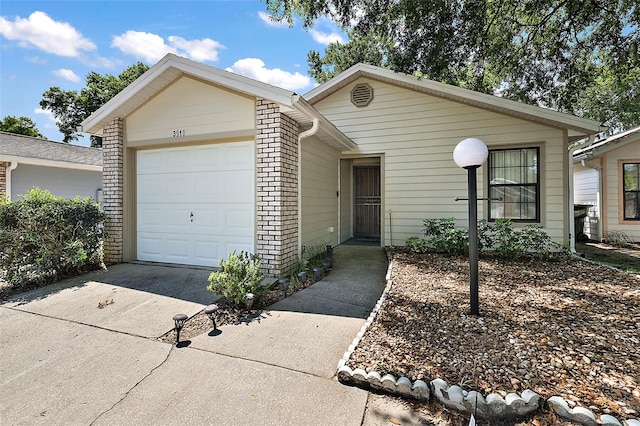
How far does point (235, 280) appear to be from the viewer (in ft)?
12.6

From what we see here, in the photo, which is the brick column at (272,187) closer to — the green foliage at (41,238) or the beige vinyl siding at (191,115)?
the beige vinyl siding at (191,115)

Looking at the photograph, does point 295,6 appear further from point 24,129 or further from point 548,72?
point 24,129

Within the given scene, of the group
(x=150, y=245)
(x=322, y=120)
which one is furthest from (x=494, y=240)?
(x=150, y=245)

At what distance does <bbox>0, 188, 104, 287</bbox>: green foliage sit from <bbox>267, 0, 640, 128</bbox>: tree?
5819mm

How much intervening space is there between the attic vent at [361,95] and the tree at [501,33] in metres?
0.93

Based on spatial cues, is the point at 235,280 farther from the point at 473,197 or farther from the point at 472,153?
the point at 472,153

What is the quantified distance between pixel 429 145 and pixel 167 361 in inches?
278

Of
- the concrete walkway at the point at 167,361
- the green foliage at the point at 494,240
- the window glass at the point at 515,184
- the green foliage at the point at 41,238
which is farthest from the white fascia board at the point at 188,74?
the window glass at the point at 515,184

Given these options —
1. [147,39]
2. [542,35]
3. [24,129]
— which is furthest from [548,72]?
[24,129]

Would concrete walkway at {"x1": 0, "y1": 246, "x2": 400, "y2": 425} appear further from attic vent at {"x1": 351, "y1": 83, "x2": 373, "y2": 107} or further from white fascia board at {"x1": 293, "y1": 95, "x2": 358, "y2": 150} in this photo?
attic vent at {"x1": 351, "y1": 83, "x2": 373, "y2": 107}

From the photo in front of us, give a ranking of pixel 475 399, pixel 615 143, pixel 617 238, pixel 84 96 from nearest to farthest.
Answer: pixel 475 399, pixel 615 143, pixel 617 238, pixel 84 96

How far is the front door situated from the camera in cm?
949

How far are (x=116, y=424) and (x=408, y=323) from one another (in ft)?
8.63

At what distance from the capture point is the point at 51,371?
2592 millimetres
